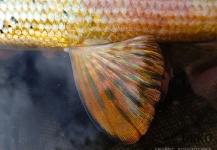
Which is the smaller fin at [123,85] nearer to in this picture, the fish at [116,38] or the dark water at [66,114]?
the fish at [116,38]

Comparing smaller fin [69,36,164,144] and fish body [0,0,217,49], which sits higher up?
fish body [0,0,217,49]

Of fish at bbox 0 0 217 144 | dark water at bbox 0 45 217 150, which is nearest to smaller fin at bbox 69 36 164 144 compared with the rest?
fish at bbox 0 0 217 144

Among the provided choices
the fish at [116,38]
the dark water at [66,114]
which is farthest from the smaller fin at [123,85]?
the dark water at [66,114]

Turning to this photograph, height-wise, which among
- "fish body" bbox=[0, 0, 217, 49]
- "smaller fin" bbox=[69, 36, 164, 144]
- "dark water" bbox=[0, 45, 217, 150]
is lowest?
"dark water" bbox=[0, 45, 217, 150]

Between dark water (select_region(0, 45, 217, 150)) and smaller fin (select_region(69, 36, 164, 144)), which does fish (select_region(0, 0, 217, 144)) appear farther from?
dark water (select_region(0, 45, 217, 150))

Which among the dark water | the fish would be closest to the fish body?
the fish
